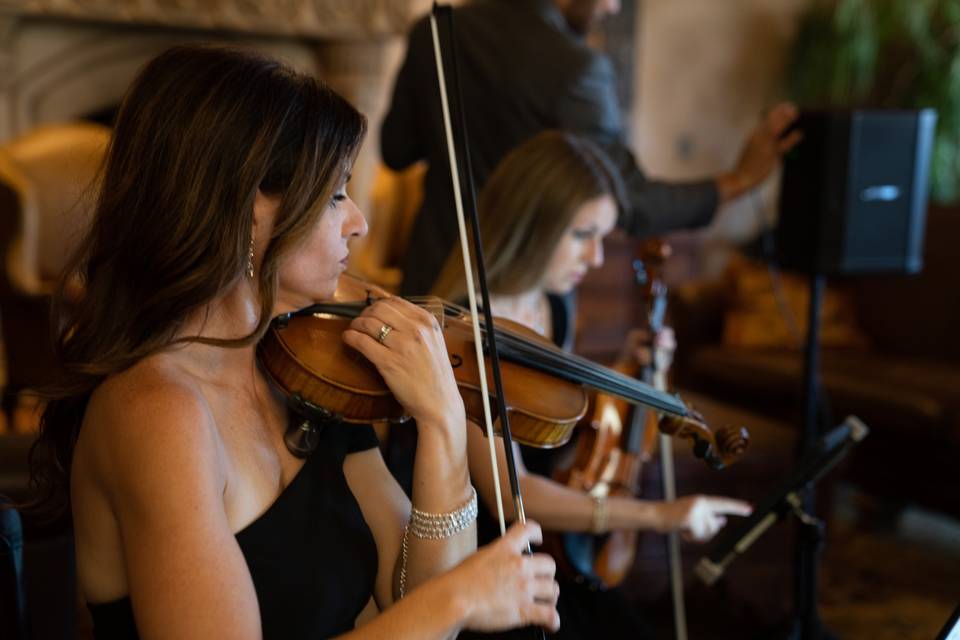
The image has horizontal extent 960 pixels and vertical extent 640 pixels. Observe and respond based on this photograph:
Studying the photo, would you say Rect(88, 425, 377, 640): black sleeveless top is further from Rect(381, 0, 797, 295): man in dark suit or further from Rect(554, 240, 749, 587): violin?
Rect(381, 0, 797, 295): man in dark suit

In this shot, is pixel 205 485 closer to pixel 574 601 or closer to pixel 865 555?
pixel 574 601

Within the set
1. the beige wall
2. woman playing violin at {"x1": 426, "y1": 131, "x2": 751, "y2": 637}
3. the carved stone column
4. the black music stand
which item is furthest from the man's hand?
the carved stone column

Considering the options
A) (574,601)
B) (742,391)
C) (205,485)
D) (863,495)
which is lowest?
(863,495)

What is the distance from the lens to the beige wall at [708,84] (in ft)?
16.0

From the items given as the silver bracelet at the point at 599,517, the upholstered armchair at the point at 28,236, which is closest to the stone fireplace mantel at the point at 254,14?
the upholstered armchair at the point at 28,236

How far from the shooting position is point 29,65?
4395 millimetres

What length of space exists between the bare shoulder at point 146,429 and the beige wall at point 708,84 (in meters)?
4.18

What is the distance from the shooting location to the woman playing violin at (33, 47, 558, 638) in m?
0.86

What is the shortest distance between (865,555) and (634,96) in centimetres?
260

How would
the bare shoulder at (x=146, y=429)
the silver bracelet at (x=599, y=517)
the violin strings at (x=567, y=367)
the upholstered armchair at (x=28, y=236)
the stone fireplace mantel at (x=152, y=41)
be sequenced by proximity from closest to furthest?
1. the bare shoulder at (x=146, y=429)
2. the violin strings at (x=567, y=367)
3. the silver bracelet at (x=599, y=517)
4. the upholstered armchair at (x=28, y=236)
5. the stone fireplace mantel at (x=152, y=41)

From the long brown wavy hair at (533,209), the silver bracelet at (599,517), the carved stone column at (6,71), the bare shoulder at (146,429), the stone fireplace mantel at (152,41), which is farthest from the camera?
the stone fireplace mantel at (152,41)

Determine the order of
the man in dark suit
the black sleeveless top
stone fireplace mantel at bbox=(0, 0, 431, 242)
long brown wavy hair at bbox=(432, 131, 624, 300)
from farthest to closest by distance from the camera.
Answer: stone fireplace mantel at bbox=(0, 0, 431, 242) → the man in dark suit → long brown wavy hair at bbox=(432, 131, 624, 300) → the black sleeveless top

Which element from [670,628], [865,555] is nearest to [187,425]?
[670,628]

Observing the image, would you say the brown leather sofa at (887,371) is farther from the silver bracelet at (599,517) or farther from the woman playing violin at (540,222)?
the silver bracelet at (599,517)
